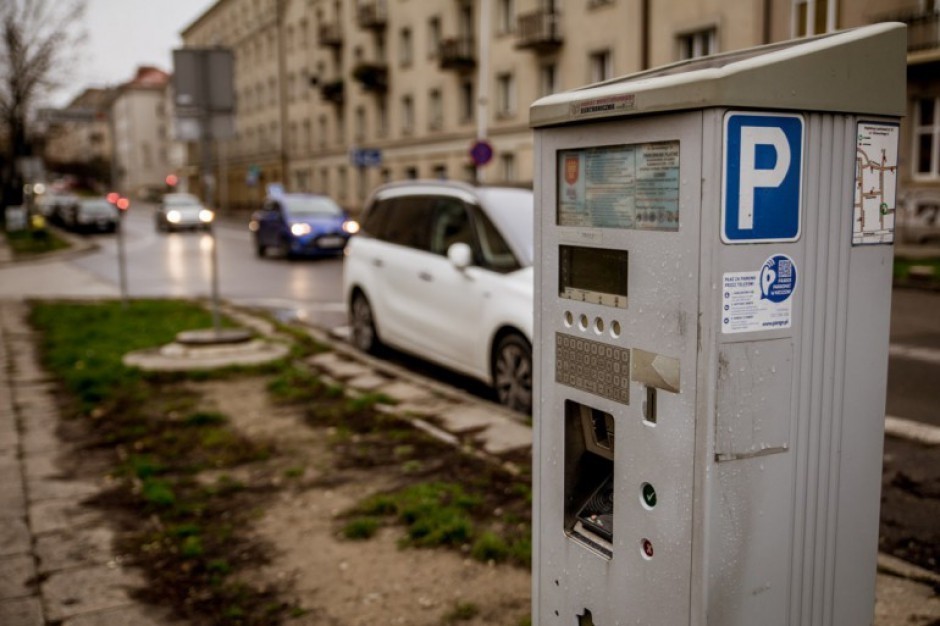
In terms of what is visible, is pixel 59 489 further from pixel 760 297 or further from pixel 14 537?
pixel 760 297

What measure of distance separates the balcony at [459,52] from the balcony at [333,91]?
43.1ft

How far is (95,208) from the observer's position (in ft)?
128

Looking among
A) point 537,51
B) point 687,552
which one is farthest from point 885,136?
point 537,51

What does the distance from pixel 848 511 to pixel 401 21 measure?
140 feet

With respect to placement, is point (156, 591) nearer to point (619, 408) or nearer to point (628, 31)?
point (619, 408)

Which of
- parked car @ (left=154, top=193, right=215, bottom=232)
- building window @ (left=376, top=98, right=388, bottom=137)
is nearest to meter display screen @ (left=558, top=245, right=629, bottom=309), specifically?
parked car @ (left=154, top=193, right=215, bottom=232)

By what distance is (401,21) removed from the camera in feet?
139

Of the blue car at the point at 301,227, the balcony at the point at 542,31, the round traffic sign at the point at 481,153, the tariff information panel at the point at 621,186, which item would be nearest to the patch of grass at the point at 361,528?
the tariff information panel at the point at 621,186

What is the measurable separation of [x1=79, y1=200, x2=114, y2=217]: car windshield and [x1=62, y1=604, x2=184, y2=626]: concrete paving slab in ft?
124

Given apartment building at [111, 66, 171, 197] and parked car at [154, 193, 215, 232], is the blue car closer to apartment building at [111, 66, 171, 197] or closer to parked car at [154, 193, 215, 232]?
parked car at [154, 193, 215, 232]

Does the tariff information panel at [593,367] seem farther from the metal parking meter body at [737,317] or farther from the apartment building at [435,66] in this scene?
the apartment building at [435,66]

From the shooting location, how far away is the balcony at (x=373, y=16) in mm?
43688

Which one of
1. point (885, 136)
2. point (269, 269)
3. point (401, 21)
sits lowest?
point (269, 269)

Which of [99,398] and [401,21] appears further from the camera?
[401,21]
